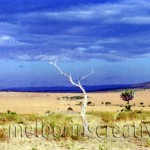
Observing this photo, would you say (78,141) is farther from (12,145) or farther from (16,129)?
(16,129)

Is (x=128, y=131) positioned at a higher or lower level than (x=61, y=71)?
lower

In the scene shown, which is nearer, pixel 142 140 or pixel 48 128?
pixel 142 140

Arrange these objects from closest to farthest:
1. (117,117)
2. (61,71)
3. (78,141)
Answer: (78,141), (61,71), (117,117)

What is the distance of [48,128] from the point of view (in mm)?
23359

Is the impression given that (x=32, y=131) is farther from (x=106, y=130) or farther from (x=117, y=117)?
(x=117, y=117)

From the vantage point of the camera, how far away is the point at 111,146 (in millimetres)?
18672

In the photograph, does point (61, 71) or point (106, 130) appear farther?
point (106, 130)

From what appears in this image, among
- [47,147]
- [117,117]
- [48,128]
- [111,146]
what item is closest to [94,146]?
[111,146]

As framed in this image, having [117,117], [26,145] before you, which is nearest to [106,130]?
[26,145]

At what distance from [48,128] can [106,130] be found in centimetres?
312

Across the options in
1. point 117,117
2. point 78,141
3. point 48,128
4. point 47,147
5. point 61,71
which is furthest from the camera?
point 117,117

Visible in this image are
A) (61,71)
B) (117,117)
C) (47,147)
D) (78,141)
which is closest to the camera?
(47,147)

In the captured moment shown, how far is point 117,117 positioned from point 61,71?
39.5ft

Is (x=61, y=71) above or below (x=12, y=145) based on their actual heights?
above
